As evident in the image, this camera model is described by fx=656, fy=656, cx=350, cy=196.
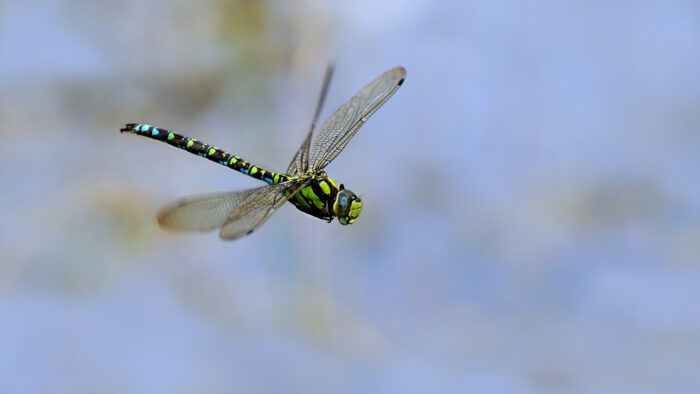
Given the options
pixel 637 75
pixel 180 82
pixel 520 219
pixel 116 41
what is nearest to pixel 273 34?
pixel 180 82

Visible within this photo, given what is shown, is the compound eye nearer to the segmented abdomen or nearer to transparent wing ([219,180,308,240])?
transparent wing ([219,180,308,240])

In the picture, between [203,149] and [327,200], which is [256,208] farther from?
[203,149]

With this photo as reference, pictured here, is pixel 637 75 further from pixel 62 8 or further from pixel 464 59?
pixel 62 8

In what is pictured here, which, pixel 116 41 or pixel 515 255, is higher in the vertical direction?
pixel 116 41

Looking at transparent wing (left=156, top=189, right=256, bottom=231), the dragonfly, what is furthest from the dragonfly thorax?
transparent wing (left=156, top=189, right=256, bottom=231)

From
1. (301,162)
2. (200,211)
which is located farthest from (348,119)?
(200,211)

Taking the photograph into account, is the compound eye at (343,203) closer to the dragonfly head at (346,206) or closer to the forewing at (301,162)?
the dragonfly head at (346,206)
